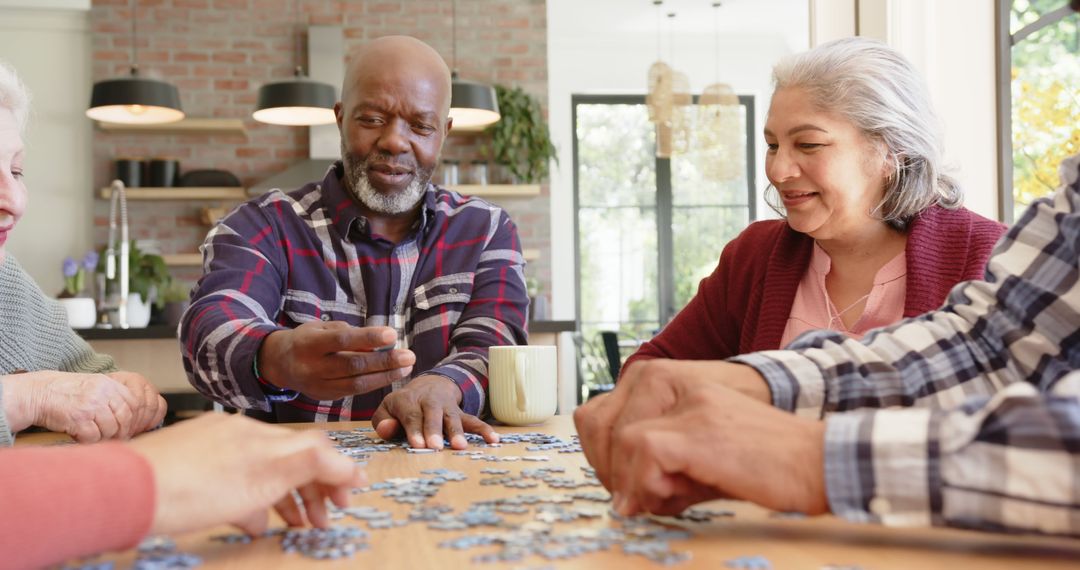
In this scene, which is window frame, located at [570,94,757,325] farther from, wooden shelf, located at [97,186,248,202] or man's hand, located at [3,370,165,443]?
man's hand, located at [3,370,165,443]

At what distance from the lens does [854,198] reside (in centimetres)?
201

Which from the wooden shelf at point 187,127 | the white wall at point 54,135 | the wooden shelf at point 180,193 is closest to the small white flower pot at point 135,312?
the wooden shelf at point 180,193

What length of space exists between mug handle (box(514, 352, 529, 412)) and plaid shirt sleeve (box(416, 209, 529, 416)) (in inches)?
7.0

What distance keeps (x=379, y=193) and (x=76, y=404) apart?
0.85m

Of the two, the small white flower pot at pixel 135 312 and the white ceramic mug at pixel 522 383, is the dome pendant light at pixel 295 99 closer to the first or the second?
the small white flower pot at pixel 135 312

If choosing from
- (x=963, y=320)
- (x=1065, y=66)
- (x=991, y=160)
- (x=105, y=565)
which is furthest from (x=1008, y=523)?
(x=1065, y=66)

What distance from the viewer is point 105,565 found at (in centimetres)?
81

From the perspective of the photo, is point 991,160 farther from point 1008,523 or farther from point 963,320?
point 1008,523

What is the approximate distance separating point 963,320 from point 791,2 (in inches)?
308

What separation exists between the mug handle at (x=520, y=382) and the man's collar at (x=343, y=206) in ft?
2.24

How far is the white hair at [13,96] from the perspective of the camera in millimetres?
1756

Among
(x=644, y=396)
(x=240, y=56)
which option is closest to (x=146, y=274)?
(x=240, y=56)

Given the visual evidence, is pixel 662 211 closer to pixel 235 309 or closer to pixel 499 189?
pixel 499 189

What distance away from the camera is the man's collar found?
2264mm
